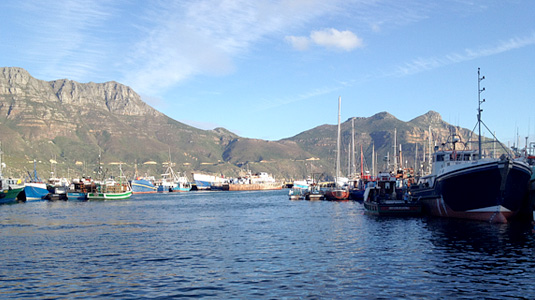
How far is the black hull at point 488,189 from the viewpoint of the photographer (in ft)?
165

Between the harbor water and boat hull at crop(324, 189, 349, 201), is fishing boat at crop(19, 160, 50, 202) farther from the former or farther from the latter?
the harbor water

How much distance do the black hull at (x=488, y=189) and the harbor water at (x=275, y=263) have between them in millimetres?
2181

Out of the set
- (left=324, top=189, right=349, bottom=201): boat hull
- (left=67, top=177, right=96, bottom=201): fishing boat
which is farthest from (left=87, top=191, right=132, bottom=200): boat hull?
(left=324, top=189, right=349, bottom=201): boat hull

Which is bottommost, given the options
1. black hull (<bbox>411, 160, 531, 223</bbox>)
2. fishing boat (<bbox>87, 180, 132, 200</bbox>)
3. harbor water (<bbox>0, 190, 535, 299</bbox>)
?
harbor water (<bbox>0, 190, 535, 299</bbox>)

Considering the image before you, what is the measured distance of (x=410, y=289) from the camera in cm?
2423

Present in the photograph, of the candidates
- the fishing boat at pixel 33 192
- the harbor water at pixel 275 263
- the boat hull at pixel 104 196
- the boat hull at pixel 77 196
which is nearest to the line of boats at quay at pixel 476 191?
the harbor water at pixel 275 263

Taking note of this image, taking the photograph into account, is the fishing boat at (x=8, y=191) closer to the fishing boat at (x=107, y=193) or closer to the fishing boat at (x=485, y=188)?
the fishing boat at (x=107, y=193)

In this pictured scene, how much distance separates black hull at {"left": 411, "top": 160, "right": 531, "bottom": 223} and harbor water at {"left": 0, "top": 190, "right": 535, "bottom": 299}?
2.18 meters

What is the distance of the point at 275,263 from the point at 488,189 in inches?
1202

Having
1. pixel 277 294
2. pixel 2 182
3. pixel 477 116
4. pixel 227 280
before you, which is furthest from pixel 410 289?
pixel 2 182

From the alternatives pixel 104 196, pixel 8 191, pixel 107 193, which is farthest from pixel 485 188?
pixel 8 191

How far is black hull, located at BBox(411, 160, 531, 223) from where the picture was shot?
165 feet

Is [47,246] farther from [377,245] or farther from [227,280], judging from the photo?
[377,245]

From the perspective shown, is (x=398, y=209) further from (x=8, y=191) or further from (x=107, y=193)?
(x=8, y=191)
